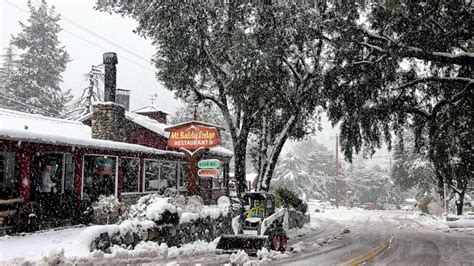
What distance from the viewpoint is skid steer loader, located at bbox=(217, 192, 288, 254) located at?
11734mm

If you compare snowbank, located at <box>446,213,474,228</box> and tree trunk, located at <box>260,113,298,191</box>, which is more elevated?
tree trunk, located at <box>260,113,298,191</box>

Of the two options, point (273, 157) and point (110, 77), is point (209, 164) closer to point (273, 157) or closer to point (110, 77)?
point (273, 157)

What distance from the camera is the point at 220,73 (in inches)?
779

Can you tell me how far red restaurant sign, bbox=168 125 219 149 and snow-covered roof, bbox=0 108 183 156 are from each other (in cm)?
217

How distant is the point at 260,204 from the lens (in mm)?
13516

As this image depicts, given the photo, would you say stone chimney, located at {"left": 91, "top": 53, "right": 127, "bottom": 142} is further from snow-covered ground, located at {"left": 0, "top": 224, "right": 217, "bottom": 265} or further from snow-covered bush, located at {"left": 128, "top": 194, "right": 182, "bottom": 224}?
snow-covered bush, located at {"left": 128, "top": 194, "right": 182, "bottom": 224}

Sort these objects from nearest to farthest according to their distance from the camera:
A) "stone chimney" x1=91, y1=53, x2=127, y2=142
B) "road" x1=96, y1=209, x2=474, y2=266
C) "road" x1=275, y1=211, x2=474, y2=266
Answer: "road" x1=96, y1=209, x2=474, y2=266 < "road" x1=275, y1=211, x2=474, y2=266 < "stone chimney" x1=91, y1=53, x2=127, y2=142

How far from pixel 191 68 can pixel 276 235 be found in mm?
9343

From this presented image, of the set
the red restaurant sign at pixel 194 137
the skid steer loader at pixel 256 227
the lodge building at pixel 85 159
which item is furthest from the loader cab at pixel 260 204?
the lodge building at pixel 85 159

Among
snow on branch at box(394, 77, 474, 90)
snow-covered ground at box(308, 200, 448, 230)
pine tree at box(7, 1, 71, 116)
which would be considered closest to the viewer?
snow on branch at box(394, 77, 474, 90)

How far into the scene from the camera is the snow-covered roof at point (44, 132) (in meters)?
12.2

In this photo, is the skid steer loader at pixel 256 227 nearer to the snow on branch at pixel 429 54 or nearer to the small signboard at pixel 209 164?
the small signboard at pixel 209 164

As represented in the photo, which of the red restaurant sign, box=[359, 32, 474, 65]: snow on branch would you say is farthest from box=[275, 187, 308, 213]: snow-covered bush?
box=[359, 32, 474, 65]: snow on branch

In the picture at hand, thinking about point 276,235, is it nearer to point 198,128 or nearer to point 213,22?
point 198,128
